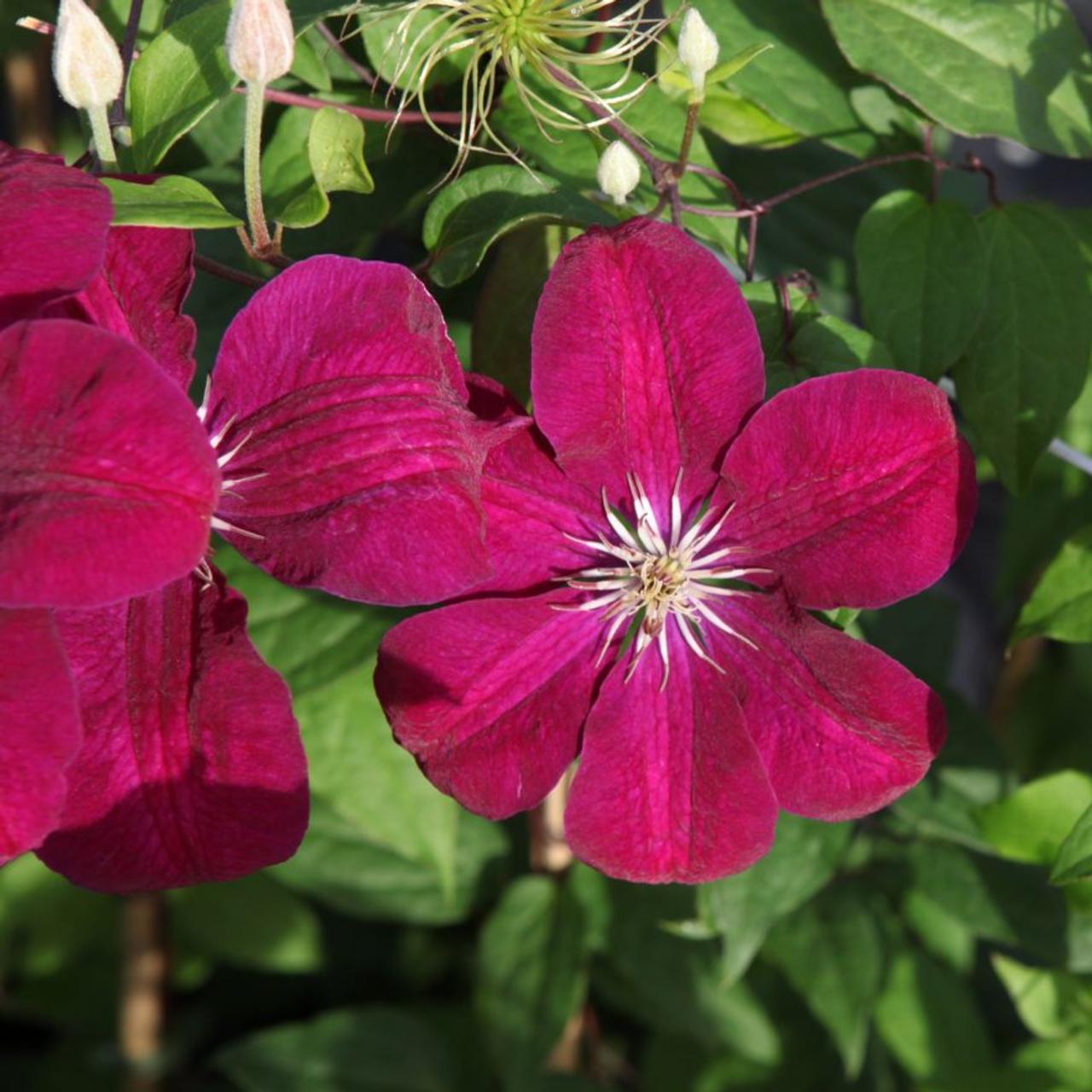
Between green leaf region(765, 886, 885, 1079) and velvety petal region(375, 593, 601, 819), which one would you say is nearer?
velvety petal region(375, 593, 601, 819)

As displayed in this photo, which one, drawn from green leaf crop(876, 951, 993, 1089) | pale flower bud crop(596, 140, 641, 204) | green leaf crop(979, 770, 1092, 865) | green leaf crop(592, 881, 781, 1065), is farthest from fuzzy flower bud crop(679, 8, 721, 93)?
green leaf crop(876, 951, 993, 1089)

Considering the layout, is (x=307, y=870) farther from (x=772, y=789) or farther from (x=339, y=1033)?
(x=772, y=789)

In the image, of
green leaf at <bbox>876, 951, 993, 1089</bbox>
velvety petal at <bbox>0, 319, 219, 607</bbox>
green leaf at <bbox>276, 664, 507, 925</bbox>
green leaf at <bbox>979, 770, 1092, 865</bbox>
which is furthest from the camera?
green leaf at <bbox>876, 951, 993, 1089</bbox>

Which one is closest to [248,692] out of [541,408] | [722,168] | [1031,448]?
[541,408]

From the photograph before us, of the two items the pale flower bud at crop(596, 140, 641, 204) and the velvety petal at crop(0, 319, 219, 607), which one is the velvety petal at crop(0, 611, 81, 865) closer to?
the velvety petal at crop(0, 319, 219, 607)

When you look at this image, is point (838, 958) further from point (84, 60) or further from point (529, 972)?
point (84, 60)

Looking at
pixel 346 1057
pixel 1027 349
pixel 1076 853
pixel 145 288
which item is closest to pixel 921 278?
pixel 1027 349
